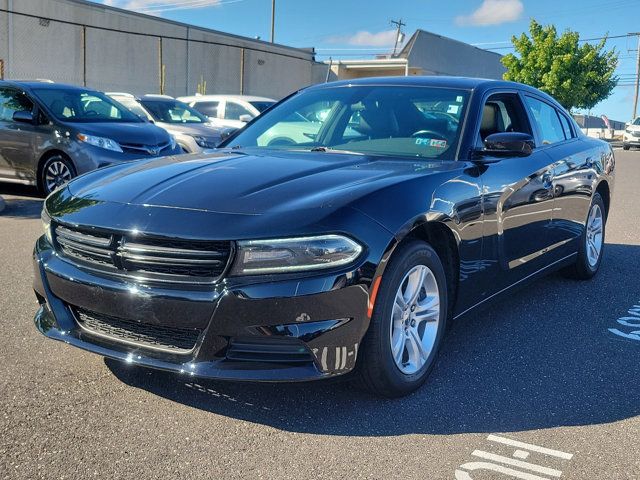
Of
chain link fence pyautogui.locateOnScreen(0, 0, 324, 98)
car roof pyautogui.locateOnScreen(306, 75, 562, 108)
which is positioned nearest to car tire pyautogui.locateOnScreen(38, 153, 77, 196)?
car roof pyautogui.locateOnScreen(306, 75, 562, 108)

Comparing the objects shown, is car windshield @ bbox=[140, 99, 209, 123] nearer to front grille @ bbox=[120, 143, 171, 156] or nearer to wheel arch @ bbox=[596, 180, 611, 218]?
front grille @ bbox=[120, 143, 171, 156]

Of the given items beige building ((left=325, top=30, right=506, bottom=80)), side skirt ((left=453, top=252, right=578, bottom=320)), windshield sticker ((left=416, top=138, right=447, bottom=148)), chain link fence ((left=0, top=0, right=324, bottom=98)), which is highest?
beige building ((left=325, top=30, right=506, bottom=80))

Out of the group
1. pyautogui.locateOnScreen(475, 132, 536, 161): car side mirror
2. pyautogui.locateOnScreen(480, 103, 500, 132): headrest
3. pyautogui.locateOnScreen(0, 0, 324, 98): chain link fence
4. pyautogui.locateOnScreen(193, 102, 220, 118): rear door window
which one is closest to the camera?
pyautogui.locateOnScreen(475, 132, 536, 161): car side mirror

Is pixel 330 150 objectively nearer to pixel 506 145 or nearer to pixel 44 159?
pixel 506 145

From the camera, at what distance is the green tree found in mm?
43250

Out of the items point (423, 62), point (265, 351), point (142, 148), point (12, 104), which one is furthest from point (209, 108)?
point (423, 62)

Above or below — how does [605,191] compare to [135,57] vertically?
below

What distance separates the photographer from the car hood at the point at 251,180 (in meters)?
3.08

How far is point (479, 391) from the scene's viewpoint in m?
3.51

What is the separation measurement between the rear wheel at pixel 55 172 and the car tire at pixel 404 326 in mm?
6974

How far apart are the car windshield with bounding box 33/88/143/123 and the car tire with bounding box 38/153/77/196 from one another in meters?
0.59

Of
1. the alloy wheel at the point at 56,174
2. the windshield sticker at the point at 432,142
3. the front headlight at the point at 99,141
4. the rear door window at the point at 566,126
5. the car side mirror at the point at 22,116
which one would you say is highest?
the rear door window at the point at 566,126

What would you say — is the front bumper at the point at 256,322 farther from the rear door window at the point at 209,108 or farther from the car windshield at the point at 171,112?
the rear door window at the point at 209,108

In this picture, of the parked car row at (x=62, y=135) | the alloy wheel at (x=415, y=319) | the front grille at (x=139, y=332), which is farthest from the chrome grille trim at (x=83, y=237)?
the parked car row at (x=62, y=135)
